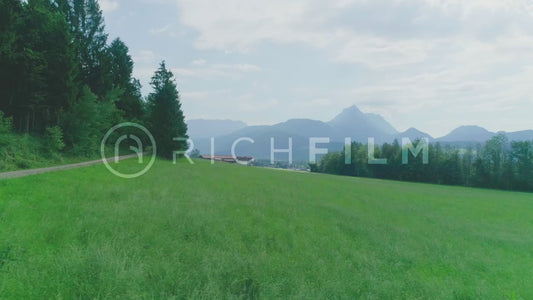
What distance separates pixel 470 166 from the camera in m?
59.3

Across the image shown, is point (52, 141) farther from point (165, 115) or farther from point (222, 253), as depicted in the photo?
point (222, 253)

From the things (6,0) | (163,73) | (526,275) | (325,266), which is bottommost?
(526,275)

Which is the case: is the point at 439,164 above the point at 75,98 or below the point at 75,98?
below

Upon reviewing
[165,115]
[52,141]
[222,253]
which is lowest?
[222,253]

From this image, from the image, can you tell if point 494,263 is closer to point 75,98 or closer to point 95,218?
point 95,218

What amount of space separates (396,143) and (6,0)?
8028 cm

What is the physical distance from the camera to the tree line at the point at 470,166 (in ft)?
176

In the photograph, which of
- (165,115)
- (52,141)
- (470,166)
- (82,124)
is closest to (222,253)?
(52,141)

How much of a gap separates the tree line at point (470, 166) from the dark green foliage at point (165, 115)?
2235 inches

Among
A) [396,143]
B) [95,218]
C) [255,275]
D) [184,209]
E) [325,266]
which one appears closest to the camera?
[255,275]

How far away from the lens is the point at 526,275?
7.14m

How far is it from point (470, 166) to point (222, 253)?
237 ft

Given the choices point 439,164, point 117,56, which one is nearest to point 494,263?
point 117,56

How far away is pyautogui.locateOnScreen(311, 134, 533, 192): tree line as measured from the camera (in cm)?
5353
